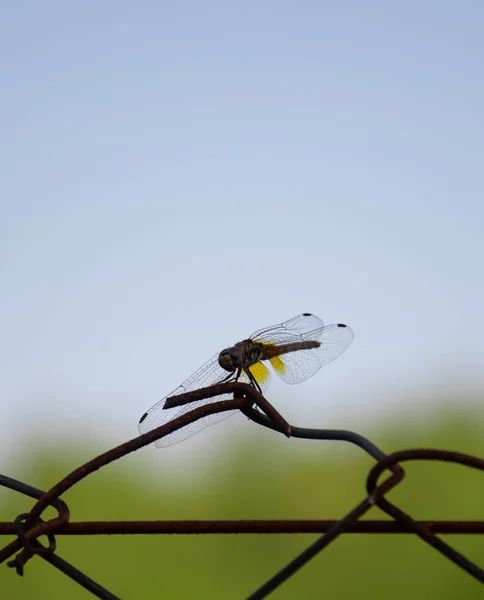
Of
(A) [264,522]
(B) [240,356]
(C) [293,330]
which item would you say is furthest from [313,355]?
(A) [264,522]

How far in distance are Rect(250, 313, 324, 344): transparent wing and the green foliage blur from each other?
2165 cm

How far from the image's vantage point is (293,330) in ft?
10.7

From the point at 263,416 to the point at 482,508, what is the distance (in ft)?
87.7

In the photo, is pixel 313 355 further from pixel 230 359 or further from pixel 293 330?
pixel 230 359

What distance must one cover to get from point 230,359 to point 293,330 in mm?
732

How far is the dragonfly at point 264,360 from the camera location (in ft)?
8.14

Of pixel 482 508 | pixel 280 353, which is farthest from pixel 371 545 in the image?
pixel 280 353

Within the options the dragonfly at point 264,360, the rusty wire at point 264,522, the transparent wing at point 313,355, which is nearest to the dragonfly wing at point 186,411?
the dragonfly at point 264,360

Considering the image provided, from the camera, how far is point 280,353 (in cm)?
287

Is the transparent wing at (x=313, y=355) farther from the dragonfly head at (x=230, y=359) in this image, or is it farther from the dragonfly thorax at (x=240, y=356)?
the dragonfly head at (x=230, y=359)

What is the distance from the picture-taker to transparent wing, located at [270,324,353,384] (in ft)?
9.71

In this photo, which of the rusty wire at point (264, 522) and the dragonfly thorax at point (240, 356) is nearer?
the rusty wire at point (264, 522)

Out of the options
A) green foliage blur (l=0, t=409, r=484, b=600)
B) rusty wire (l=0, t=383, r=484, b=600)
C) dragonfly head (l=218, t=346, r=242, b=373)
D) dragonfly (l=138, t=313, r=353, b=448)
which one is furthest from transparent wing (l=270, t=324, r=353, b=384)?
green foliage blur (l=0, t=409, r=484, b=600)

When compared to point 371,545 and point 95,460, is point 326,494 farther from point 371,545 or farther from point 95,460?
point 95,460
